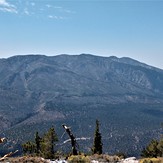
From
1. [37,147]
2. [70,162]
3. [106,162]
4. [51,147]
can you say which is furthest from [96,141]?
[70,162]

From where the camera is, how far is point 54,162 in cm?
3209

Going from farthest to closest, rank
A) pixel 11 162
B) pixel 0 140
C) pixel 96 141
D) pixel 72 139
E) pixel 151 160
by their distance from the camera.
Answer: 1. pixel 96 141
2. pixel 11 162
3. pixel 151 160
4. pixel 72 139
5. pixel 0 140

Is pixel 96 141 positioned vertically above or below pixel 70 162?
below

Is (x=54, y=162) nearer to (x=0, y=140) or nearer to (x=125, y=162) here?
(x=125, y=162)

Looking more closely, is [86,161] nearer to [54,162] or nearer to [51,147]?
[54,162]

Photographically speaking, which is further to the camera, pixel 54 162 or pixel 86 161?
pixel 54 162

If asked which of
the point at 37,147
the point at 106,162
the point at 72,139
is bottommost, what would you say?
the point at 37,147

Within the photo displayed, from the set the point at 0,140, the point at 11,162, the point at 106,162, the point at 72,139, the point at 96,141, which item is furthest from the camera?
the point at 96,141

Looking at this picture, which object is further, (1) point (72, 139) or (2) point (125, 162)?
(2) point (125, 162)

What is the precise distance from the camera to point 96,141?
3765 inches

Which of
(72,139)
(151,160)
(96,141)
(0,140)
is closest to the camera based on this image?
(0,140)

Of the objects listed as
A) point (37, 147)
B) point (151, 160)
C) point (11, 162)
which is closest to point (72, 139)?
point (151, 160)

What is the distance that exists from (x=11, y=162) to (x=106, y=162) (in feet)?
28.9

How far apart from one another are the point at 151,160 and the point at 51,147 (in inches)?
2938
